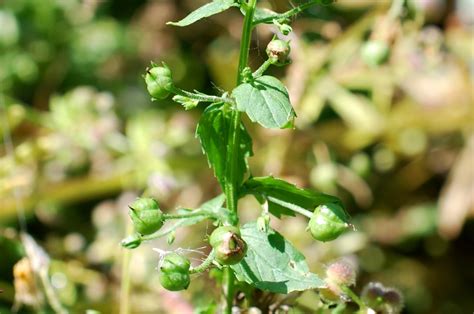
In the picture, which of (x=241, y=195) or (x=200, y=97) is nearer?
(x=200, y=97)

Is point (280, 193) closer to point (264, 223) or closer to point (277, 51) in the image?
point (264, 223)

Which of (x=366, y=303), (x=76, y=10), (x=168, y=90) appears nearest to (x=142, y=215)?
(x=168, y=90)

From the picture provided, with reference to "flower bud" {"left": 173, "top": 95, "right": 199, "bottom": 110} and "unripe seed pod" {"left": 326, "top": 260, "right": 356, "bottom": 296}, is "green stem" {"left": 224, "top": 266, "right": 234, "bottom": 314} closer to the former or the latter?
"unripe seed pod" {"left": 326, "top": 260, "right": 356, "bottom": 296}

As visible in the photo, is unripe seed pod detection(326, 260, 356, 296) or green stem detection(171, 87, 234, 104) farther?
unripe seed pod detection(326, 260, 356, 296)

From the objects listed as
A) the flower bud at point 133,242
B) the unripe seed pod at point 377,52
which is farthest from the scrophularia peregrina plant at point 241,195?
the unripe seed pod at point 377,52

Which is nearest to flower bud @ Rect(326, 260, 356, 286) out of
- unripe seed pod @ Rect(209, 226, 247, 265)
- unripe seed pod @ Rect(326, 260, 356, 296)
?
unripe seed pod @ Rect(326, 260, 356, 296)

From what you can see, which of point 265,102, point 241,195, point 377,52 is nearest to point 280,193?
point 241,195
